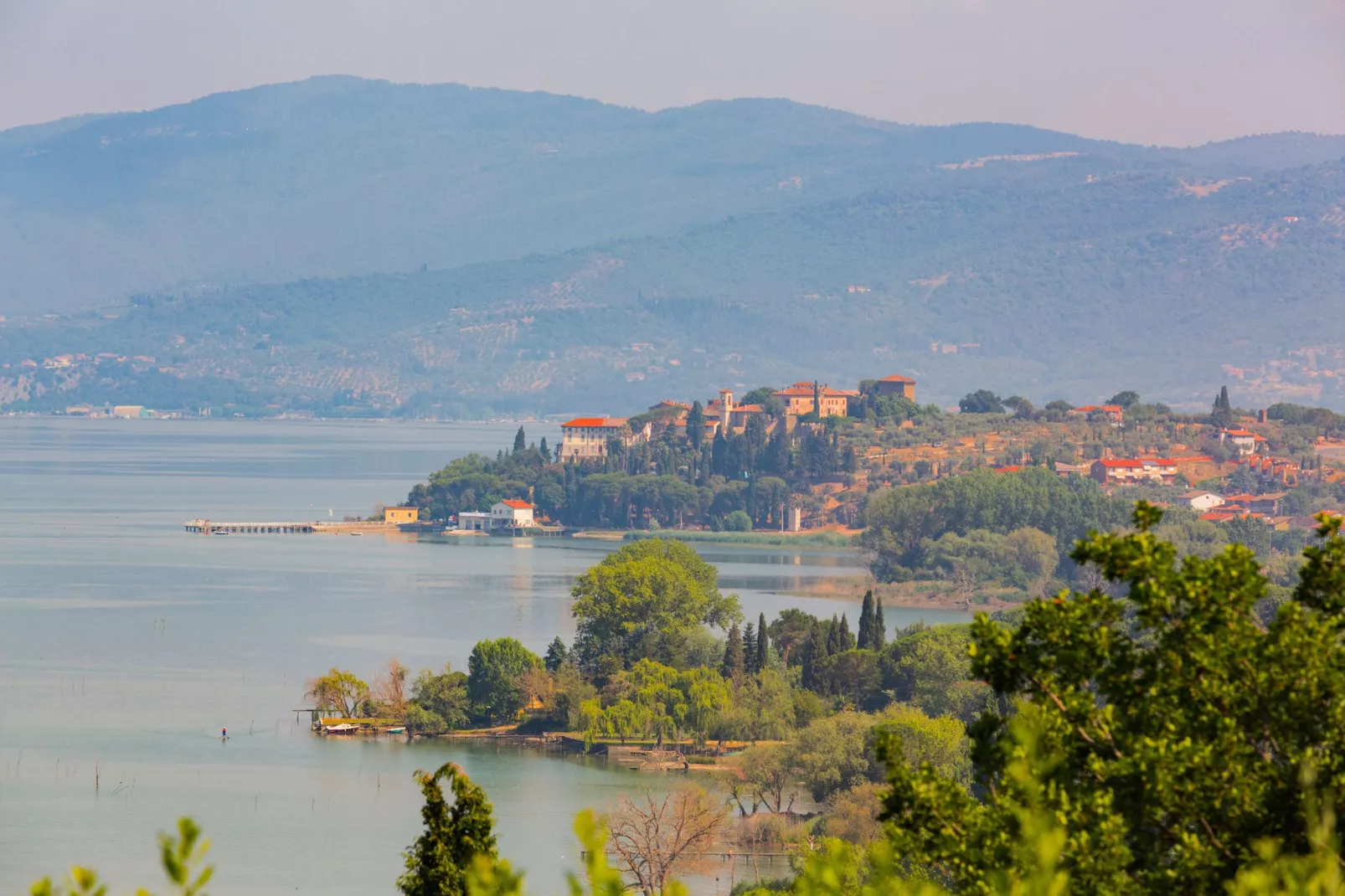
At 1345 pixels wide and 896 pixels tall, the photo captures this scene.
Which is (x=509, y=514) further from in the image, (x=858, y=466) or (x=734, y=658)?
(x=734, y=658)

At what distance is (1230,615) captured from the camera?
8305mm

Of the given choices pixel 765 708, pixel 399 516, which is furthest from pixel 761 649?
pixel 399 516

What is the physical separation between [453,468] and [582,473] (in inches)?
211

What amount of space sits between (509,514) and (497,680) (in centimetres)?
5248

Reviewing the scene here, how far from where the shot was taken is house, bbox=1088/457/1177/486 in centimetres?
9225

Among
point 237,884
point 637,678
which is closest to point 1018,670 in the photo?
point 237,884

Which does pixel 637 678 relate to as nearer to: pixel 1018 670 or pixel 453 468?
pixel 1018 670

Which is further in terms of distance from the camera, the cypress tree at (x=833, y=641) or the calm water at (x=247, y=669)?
the cypress tree at (x=833, y=641)

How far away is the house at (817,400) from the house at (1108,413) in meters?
10.9

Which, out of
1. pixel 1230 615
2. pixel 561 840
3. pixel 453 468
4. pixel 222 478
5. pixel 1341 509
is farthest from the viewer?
pixel 222 478

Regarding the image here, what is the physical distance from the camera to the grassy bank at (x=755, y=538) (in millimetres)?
84250

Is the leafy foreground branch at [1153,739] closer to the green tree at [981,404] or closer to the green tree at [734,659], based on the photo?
the green tree at [734,659]

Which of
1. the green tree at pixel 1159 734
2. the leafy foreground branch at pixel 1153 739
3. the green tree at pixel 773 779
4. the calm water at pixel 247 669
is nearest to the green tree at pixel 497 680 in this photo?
the calm water at pixel 247 669

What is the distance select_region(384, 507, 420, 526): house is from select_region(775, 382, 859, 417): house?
23812 mm
